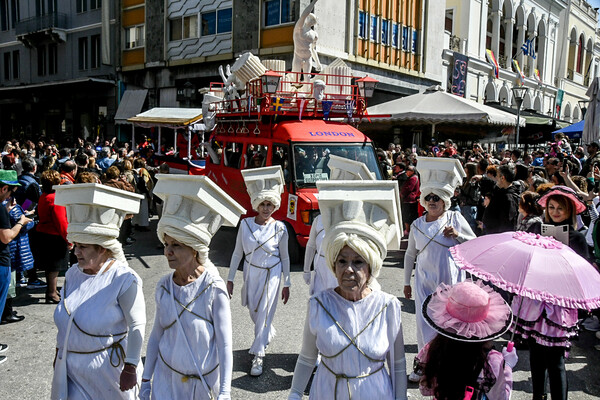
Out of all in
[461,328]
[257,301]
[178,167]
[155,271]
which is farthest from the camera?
[178,167]

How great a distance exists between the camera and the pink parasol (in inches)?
129

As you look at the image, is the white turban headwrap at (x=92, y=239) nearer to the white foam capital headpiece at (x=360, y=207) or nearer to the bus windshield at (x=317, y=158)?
the white foam capital headpiece at (x=360, y=207)

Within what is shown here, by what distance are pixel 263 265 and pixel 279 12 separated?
57.2ft

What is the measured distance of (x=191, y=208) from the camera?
3.01 meters

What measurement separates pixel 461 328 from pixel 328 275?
2.63m

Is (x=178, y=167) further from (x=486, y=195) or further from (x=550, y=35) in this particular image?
(x=550, y=35)

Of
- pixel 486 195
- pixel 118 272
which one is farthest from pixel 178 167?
pixel 118 272

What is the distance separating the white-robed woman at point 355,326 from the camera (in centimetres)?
270

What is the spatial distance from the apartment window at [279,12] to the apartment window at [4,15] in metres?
21.3

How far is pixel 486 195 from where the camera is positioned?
777cm

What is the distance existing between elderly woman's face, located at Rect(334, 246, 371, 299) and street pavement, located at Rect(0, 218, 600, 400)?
2.29 m

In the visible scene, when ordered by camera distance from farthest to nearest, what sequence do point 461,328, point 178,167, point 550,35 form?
point 550,35
point 178,167
point 461,328

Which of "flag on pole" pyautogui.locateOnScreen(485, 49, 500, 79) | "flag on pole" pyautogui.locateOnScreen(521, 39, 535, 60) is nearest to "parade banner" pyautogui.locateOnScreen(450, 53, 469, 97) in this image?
"flag on pole" pyautogui.locateOnScreen(485, 49, 500, 79)

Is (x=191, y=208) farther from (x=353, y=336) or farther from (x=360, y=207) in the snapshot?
(x=353, y=336)
